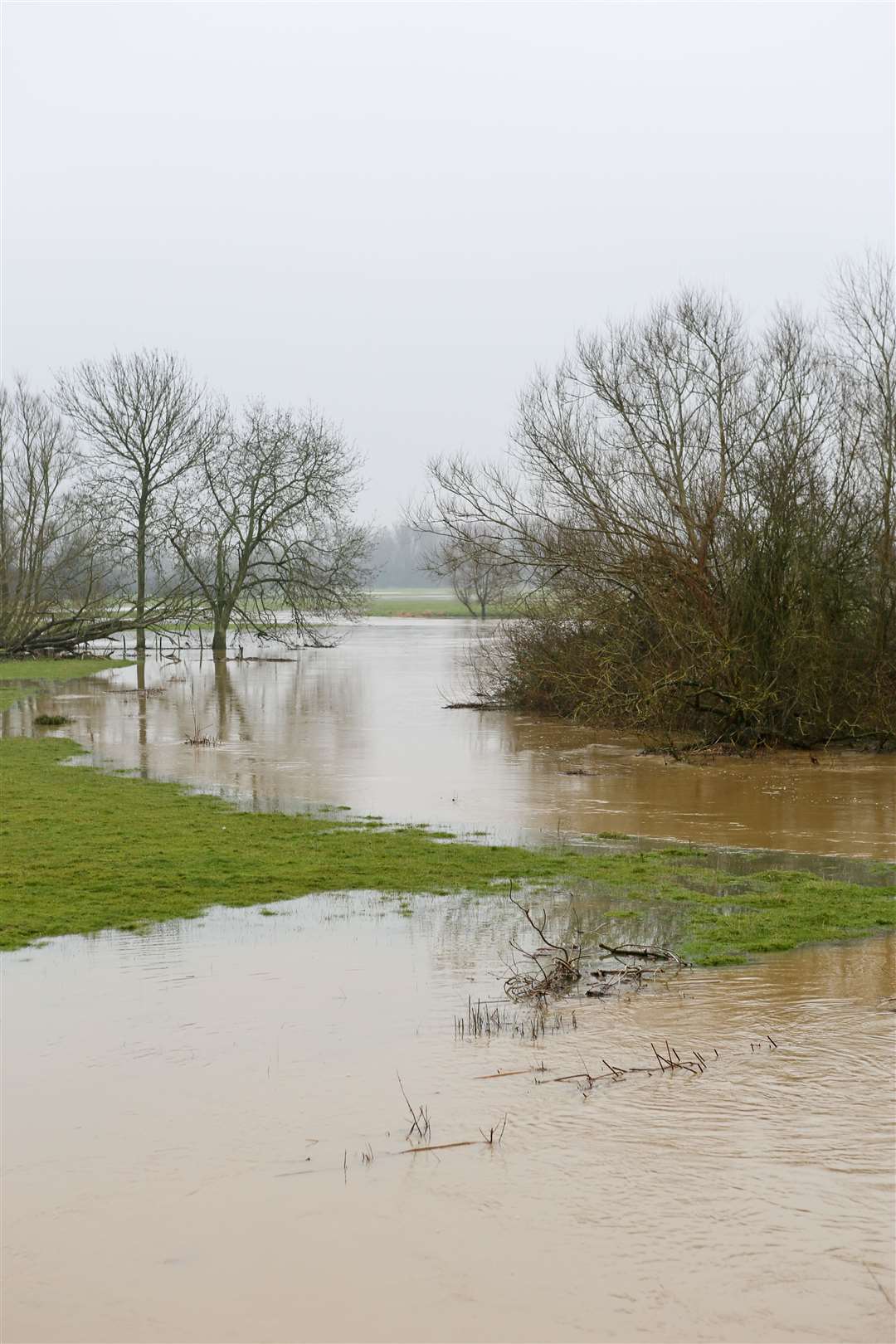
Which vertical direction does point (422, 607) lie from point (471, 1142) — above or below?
above

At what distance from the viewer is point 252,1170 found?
5.34m

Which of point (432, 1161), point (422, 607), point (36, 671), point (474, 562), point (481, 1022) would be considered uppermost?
point (422, 607)

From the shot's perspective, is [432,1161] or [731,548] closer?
[432,1161]

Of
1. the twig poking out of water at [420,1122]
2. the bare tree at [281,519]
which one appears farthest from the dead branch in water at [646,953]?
the bare tree at [281,519]

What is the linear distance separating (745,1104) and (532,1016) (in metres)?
1.58

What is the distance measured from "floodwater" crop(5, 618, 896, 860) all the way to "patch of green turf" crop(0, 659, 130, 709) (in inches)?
55.5

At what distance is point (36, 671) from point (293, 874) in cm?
3200

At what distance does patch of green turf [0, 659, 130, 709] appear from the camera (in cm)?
3347

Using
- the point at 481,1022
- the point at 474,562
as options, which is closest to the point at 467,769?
the point at 474,562

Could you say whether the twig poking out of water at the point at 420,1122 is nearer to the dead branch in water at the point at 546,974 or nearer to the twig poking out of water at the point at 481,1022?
the twig poking out of water at the point at 481,1022

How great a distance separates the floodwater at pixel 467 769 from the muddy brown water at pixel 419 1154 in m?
4.91

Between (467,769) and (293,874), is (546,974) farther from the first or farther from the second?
(467,769)

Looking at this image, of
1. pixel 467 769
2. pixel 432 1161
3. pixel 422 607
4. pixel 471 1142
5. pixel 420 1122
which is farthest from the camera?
pixel 422 607

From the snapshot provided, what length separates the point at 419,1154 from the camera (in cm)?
543
